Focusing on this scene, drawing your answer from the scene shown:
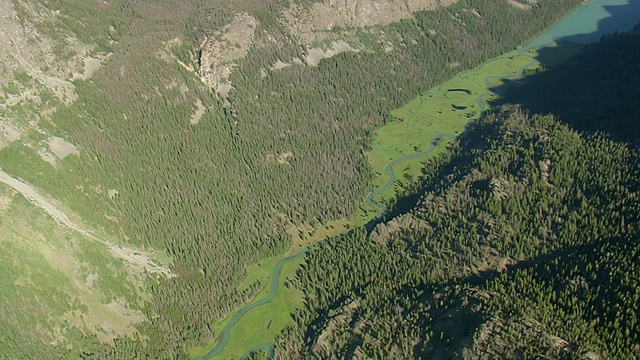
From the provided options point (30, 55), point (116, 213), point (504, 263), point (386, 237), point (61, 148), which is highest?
point (30, 55)

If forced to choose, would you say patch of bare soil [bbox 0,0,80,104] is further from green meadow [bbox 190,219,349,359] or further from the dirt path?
green meadow [bbox 190,219,349,359]

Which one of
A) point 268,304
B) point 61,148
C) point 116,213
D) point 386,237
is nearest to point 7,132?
point 61,148

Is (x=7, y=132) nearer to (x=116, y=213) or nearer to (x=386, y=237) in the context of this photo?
(x=116, y=213)

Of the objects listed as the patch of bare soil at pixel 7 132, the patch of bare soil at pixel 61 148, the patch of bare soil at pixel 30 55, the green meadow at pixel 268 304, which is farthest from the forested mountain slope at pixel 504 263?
the patch of bare soil at pixel 30 55

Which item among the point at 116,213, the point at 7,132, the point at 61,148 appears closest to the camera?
the point at 116,213

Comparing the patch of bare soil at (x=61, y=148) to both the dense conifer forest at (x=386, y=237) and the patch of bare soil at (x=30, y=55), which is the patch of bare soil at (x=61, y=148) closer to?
the dense conifer forest at (x=386, y=237)

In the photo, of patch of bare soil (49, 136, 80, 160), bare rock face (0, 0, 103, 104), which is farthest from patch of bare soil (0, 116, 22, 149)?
bare rock face (0, 0, 103, 104)
